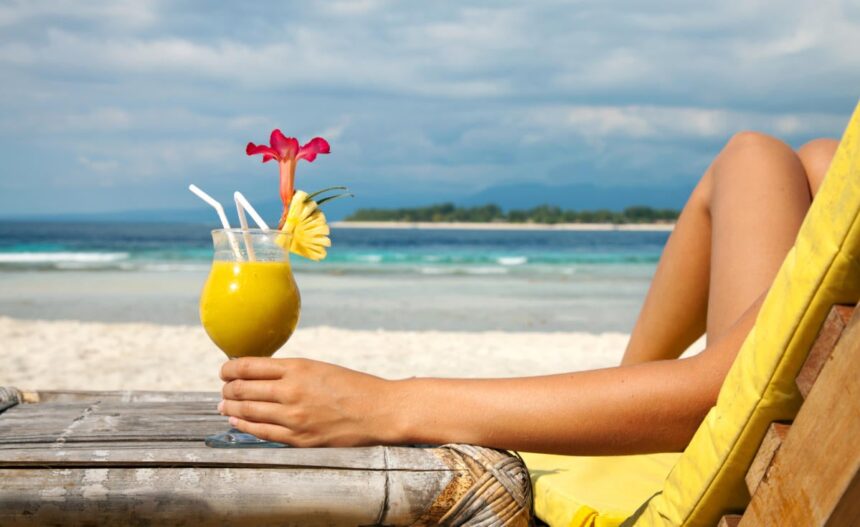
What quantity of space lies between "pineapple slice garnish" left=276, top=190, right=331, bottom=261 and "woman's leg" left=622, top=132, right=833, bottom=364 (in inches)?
31.1

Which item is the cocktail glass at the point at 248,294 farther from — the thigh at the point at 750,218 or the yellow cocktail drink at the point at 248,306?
the thigh at the point at 750,218

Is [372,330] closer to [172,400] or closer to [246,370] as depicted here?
[172,400]

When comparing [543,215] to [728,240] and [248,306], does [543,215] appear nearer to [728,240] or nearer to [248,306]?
[728,240]

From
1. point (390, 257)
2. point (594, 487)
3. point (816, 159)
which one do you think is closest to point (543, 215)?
point (390, 257)

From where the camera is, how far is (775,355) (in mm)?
923

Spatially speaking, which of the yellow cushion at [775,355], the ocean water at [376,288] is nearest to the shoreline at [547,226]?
the ocean water at [376,288]

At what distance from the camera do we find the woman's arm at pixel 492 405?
4.00 ft

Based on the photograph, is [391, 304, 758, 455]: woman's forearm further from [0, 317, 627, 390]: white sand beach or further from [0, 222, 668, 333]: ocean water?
[0, 222, 668, 333]: ocean water

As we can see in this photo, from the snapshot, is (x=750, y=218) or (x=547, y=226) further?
(x=547, y=226)

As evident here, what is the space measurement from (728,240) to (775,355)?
→ 32.2 inches

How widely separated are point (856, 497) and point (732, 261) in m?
0.91

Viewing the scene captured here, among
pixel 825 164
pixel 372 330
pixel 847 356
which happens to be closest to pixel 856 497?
pixel 847 356

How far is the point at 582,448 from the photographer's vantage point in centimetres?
125

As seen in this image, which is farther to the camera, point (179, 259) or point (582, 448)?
point (179, 259)
